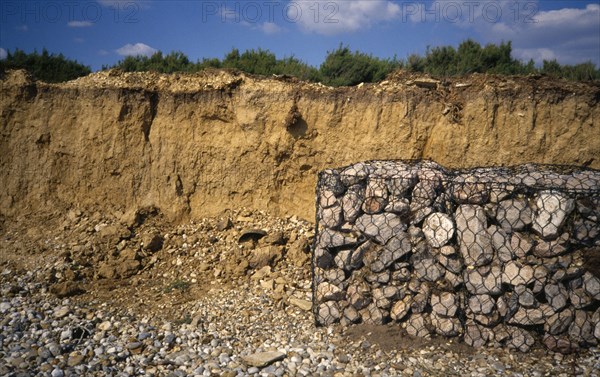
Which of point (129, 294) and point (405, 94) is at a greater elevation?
point (405, 94)

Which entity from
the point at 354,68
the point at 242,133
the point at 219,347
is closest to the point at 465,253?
the point at 219,347

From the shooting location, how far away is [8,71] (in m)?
7.80

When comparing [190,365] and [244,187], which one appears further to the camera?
[244,187]

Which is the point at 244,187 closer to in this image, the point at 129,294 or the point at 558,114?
the point at 129,294

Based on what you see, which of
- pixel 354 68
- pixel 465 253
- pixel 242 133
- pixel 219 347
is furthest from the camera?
pixel 354 68

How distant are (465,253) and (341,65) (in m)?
5.95

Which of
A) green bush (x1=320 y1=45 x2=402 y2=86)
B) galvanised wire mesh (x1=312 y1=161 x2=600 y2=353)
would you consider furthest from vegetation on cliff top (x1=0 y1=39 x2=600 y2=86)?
galvanised wire mesh (x1=312 y1=161 x2=600 y2=353)

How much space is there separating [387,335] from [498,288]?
135cm

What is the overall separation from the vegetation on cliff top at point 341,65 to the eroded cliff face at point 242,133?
2.27 m

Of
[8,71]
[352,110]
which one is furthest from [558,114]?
[8,71]

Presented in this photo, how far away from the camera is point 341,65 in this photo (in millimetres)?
9656

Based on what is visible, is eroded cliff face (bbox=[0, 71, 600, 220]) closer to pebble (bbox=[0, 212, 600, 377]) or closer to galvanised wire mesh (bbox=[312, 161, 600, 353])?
galvanised wire mesh (bbox=[312, 161, 600, 353])

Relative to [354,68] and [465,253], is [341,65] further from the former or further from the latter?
[465,253]

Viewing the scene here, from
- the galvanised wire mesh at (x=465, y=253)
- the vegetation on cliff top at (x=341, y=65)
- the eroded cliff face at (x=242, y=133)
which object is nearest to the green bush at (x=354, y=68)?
the vegetation on cliff top at (x=341, y=65)
